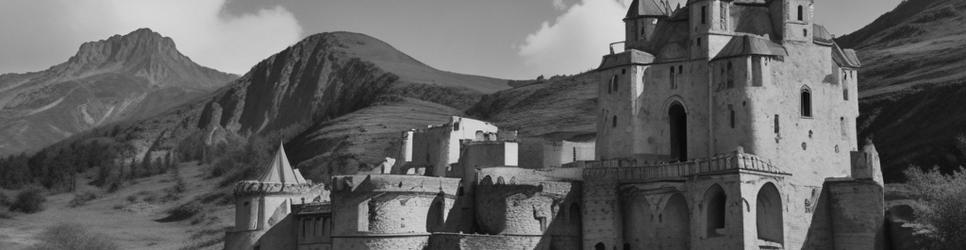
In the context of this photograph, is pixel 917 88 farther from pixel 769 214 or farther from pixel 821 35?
pixel 769 214

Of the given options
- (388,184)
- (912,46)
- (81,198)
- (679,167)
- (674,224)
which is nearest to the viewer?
(674,224)

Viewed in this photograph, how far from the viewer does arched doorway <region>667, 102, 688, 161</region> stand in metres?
64.6

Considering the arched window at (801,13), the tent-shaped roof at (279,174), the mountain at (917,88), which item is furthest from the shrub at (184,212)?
the arched window at (801,13)

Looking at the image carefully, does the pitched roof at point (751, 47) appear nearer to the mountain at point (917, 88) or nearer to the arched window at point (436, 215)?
the arched window at point (436, 215)

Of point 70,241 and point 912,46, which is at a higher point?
point 912,46

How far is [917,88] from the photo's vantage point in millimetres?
98312

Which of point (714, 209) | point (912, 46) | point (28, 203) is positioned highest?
point (912, 46)

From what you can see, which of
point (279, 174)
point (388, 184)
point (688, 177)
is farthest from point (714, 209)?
point (279, 174)

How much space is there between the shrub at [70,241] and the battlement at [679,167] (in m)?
47.4

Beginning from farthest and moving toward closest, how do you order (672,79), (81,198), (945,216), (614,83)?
1. (81,198)
2. (614,83)
3. (672,79)
4. (945,216)

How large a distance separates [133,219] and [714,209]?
90737mm

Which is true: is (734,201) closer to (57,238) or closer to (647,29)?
(647,29)

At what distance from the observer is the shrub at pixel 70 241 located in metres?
94.7

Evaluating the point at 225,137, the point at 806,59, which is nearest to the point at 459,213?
the point at 806,59
